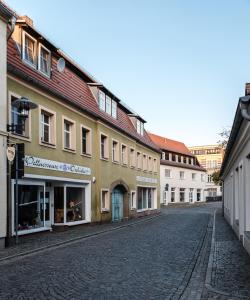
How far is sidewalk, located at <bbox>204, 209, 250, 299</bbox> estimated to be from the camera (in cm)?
772

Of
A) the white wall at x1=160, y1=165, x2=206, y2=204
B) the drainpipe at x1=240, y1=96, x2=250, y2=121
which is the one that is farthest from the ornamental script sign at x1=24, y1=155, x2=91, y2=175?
the white wall at x1=160, y1=165, x2=206, y2=204

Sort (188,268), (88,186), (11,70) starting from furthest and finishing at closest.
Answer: (88,186) < (11,70) < (188,268)

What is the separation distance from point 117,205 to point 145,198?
963cm

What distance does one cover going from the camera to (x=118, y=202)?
3017cm

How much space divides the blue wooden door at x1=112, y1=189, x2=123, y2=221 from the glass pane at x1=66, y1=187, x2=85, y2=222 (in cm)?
524

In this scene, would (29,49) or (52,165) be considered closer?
(29,49)

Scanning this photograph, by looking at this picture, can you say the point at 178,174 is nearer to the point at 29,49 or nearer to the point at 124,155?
the point at 124,155

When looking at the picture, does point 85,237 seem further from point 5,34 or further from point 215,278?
point 215,278

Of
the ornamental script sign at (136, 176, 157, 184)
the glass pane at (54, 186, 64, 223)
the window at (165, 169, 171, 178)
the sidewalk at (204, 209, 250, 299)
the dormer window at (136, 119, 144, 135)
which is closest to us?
the sidewalk at (204, 209, 250, 299)

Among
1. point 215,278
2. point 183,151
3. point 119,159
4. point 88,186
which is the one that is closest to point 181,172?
point 183,151

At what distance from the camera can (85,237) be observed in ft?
58.9

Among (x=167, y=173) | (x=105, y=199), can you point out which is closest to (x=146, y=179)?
(x=105, y=199)

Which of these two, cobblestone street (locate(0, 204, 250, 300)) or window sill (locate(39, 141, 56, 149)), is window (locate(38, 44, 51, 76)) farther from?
cobblestone street (locate(0, 204, 250, 300))

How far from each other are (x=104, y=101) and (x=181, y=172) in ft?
128
